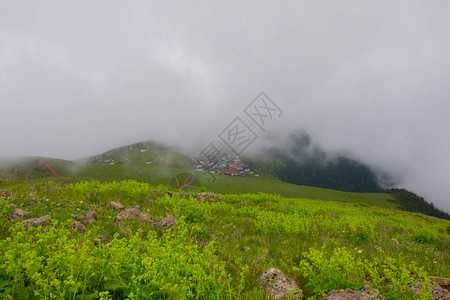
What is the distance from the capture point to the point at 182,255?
3377mm

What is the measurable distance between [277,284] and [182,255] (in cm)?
223

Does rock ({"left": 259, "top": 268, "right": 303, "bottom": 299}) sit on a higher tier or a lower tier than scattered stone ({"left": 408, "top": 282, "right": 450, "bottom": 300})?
lower

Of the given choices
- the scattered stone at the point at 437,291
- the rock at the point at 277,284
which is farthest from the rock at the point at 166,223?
the scattered stone at the point at 437,291

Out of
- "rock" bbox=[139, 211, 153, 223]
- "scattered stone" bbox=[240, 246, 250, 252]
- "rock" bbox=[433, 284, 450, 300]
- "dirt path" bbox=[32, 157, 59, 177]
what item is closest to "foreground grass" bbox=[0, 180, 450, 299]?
"scattered stone" bbox=[240, 246, 250, 252]

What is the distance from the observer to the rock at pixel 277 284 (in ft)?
13.3

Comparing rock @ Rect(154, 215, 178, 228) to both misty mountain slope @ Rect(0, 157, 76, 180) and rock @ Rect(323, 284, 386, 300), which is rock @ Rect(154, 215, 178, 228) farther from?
misty mountain slope @ Rect(0, 157, 76, 180)

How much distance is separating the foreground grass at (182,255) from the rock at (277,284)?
8.7 inches

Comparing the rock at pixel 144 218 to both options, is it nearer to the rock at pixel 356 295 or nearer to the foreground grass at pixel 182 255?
the foreground grass at pixel 182 255

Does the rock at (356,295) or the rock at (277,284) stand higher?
the rock at (356,295)

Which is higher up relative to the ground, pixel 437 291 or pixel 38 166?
pixel 437 291

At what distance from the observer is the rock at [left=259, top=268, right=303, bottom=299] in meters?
4.05

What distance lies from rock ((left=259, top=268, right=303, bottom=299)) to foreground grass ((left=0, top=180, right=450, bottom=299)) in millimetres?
220

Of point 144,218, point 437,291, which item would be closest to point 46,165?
point 144,218

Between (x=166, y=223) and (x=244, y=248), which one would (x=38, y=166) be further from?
(x=244, y=248)
